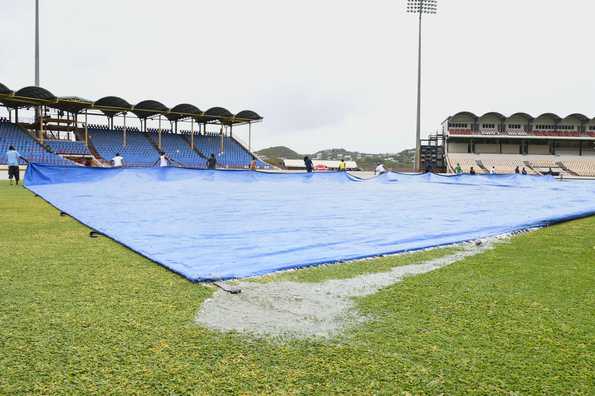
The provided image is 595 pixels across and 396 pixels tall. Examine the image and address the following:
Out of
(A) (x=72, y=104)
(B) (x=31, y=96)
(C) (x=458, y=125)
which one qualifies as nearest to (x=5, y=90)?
(B) (x=31, y=96)

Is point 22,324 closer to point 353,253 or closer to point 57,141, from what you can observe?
point 353,253

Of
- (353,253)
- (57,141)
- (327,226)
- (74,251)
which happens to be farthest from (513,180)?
(57,141)

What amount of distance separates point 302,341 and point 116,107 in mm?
35411

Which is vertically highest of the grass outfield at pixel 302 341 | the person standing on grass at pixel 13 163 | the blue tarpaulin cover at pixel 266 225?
the person standing on grass at pixel 13 163

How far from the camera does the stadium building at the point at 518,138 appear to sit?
53.7 meters

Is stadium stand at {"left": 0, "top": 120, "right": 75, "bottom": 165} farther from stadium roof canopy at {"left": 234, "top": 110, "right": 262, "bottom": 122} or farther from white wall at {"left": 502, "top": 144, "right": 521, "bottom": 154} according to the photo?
white wall at {"left": 502, "top": 144, "right": 521, "bottom": 154}

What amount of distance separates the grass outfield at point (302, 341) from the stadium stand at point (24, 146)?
27202 mm

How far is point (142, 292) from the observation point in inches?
126

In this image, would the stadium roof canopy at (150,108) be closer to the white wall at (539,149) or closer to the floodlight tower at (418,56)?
the floodlight tower at (418,56)

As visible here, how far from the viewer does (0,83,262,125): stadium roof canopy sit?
29922mm

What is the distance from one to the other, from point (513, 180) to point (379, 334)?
2087 centimetres

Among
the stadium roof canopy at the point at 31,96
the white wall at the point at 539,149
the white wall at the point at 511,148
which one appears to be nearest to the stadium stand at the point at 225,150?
the stadium roof canopy at the point at 31,96

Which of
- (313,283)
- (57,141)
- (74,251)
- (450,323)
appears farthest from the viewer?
(57,141)

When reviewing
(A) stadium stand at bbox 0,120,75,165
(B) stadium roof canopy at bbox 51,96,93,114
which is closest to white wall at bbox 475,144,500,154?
(B) stadium roof canopy at bbox 51,96,93,114
